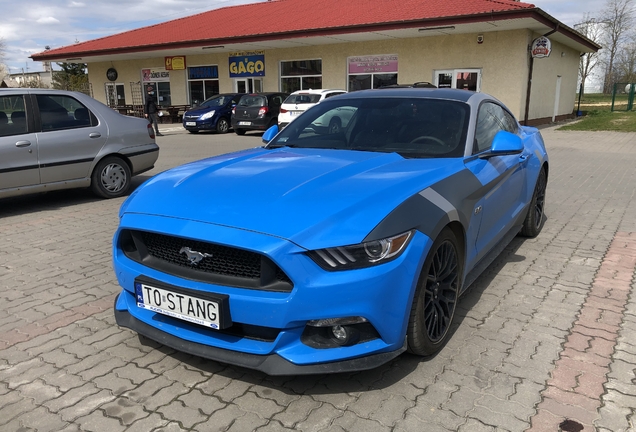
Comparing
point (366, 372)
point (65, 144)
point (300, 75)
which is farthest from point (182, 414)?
point (300, 75)

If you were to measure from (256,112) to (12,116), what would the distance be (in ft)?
40.8

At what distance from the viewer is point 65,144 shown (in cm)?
686

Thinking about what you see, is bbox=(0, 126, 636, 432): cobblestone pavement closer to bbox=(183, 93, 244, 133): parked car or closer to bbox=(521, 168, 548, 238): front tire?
bbox=(521, 168, 548, 238): front tire

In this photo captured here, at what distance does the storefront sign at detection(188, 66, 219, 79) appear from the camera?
1035 inches

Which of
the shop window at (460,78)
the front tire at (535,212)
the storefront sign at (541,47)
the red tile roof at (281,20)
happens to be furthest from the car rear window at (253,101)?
the front tire at (535,212)

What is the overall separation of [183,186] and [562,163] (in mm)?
10502

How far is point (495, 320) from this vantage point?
350cm

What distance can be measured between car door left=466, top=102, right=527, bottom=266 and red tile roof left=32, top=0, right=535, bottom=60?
13.4 metres

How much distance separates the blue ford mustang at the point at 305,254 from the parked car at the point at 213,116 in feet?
55.6

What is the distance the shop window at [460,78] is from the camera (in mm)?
19250

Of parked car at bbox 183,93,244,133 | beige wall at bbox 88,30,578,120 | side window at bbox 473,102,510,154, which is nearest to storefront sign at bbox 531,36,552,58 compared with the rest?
beige wall at bbox 88,30,578,120

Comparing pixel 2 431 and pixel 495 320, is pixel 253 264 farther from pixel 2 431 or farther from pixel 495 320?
pixel 495 320

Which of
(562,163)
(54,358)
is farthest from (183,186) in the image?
(562,163)

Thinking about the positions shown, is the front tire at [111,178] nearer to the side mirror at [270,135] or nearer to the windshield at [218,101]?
the side mirror at [270,135]
